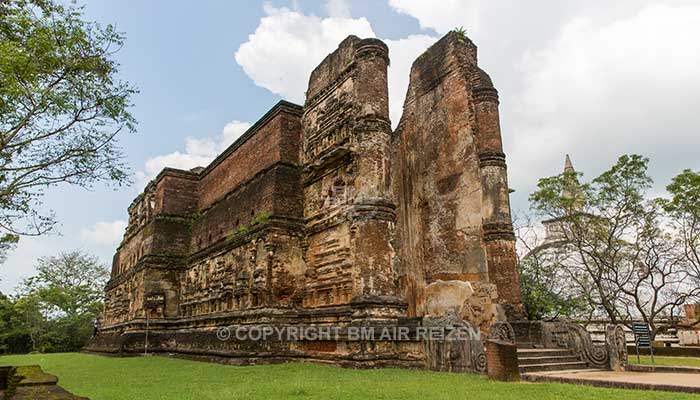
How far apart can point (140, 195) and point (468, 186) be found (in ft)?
54.6

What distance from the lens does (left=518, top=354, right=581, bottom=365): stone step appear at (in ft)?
30.6

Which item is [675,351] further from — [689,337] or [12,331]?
[12,331]

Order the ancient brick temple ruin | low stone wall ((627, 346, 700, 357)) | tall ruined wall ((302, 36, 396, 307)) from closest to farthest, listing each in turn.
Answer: tall ruined wall ((302, 36, 396, 307)) < the ancient brick temple ruin < low stone wall ((627, 346, 700, 357))

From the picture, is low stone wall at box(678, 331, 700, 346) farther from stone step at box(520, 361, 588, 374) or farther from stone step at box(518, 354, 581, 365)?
stone step at box(520, 361, 588, 374)

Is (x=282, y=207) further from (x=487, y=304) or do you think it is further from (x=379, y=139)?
(x=487, y=304)

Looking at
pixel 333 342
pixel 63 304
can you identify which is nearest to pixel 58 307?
pixel 63 304

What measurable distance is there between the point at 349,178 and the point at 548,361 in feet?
19.5

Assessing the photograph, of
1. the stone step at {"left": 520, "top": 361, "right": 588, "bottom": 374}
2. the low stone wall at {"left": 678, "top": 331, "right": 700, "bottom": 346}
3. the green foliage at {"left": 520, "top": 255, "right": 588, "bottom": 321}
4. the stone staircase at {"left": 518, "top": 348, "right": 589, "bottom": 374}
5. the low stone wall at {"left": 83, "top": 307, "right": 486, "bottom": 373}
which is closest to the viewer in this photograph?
the low stone wall at {"left": 83, "top": 307, "right": 486, "bottom": 373}

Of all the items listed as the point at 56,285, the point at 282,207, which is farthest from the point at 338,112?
the point at 56,285

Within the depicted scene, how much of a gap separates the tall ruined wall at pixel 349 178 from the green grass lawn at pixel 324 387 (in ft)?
7.33

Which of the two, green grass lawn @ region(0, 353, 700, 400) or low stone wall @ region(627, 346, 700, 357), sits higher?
green grass lawn @ region(0, 353, 700, 400)

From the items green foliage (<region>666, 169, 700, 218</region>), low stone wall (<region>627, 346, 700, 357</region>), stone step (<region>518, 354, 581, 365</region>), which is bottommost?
low stone wall (<region>627, 346, 700, 357</region>)

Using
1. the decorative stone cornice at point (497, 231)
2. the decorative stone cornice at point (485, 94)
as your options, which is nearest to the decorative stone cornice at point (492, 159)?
the decorative stone cornice at point (485, 94)

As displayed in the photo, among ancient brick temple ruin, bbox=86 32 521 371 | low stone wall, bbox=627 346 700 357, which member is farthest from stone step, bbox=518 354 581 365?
low stone wall, bbox=627 346 700 357
